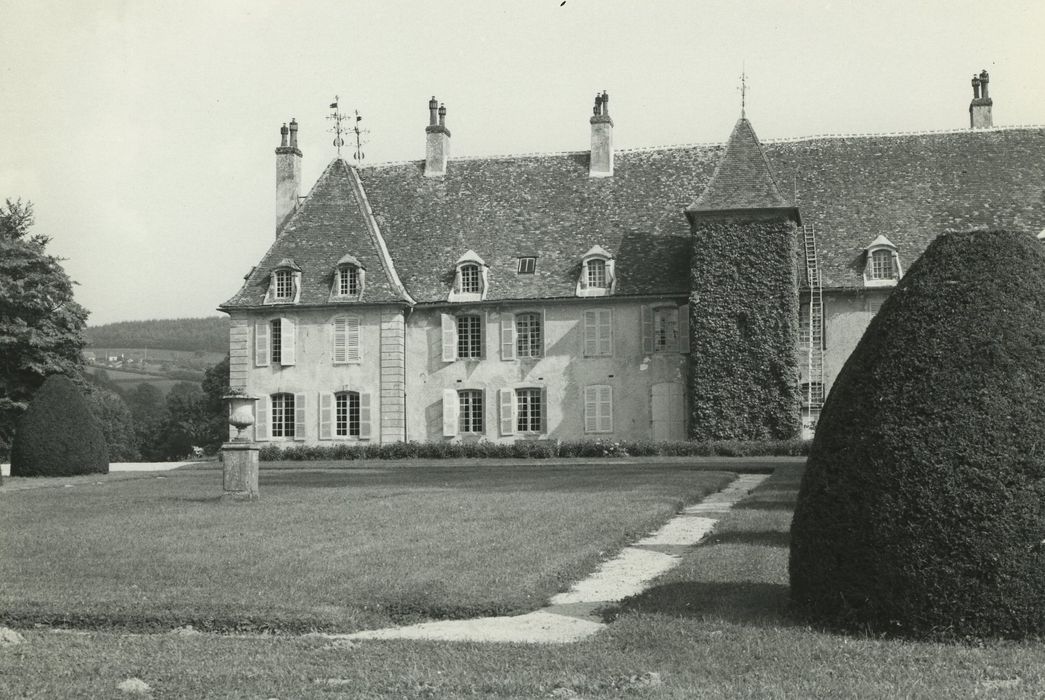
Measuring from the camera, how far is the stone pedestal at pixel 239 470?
19094 mm

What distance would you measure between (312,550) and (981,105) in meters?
32.9

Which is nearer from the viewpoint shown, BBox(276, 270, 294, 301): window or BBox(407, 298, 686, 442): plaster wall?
BBox(407, 298, 686, 442): plaster wall

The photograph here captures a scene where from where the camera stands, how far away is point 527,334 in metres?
37.3

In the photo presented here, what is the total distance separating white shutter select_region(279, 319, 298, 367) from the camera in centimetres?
3800

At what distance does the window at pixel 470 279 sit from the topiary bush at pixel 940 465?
2941 cm

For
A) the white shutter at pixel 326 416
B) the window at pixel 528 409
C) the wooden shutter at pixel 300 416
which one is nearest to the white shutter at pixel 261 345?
the wooden shutter at pixel 300 416

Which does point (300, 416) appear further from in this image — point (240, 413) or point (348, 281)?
point (240, 413)

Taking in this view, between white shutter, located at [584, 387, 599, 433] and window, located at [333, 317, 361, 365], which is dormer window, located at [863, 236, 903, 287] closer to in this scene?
white shutter, located at [584, 387, 599, 433]

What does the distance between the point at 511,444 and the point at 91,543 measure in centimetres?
2276

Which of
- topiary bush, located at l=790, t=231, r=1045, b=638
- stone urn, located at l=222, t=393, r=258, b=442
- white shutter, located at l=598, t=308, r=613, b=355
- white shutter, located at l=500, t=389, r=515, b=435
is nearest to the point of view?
topiary bush, located at l=790, t=231, r=1045, b=638

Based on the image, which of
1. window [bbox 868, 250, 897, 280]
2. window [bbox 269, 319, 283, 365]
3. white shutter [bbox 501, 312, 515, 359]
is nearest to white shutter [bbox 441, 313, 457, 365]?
white shutter [bbox 501, 312, 515, 359]

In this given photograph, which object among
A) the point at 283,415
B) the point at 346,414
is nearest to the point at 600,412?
the point at 346,414

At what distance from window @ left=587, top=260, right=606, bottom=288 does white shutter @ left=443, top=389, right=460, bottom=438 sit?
17.6ft

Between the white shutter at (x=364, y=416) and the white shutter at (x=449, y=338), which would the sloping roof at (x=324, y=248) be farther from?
the white shutter at (x=364, y=416)
